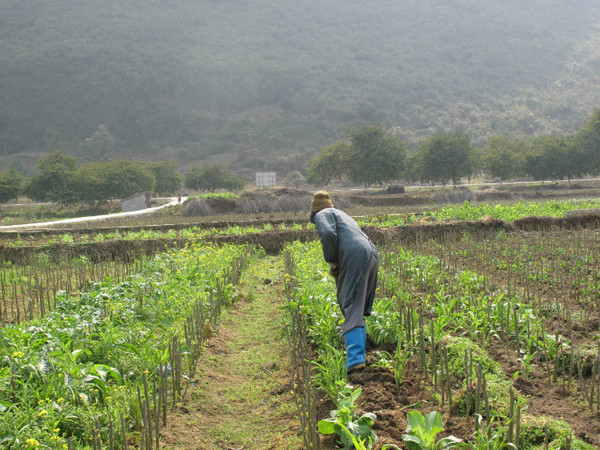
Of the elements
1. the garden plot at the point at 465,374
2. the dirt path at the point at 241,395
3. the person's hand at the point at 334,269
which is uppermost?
the person's hand at the point at 334,269

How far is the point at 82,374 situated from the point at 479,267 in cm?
807

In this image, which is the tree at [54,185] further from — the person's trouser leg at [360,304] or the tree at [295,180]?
the person's trouser leg at [360,304]

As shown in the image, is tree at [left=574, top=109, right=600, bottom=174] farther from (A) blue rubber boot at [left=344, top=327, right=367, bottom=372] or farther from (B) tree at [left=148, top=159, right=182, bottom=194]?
(A) blue rubber boot at [left=344, top=327, right=367, bottom=372]

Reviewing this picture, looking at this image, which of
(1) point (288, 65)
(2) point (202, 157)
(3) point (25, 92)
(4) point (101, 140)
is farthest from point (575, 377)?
(1) point (288, 65)

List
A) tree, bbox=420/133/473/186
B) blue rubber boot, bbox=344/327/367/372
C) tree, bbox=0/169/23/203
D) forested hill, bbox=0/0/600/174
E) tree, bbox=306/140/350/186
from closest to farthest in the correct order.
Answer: blue rubber boot, bbox=344/327/367/372 < tree, bbox=0/169/23/203 < tree, bbox=420/133/473/186 < tree, bbox=306/140/350/186 < forested hill, bbox=0/0/600/174

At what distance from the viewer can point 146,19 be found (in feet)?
405

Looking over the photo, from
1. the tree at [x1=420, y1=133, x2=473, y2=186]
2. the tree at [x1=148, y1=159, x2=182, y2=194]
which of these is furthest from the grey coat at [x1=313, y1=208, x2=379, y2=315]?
the tree at [x1=148, y1=159, x2=182, y2=194]

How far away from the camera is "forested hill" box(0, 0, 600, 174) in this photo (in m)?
82.4

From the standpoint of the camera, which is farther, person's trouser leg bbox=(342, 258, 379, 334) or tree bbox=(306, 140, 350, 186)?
tree bbox=(306, 140, 350, 186)

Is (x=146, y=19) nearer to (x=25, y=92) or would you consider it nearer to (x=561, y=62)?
(x=25, y=92)

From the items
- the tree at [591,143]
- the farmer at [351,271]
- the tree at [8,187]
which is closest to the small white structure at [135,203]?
the tree at [8,187]

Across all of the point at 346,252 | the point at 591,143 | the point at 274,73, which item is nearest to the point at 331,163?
the point at 591,143

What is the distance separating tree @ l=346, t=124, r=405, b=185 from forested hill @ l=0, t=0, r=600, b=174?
2749cm

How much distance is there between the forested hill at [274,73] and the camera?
82.4 metres
